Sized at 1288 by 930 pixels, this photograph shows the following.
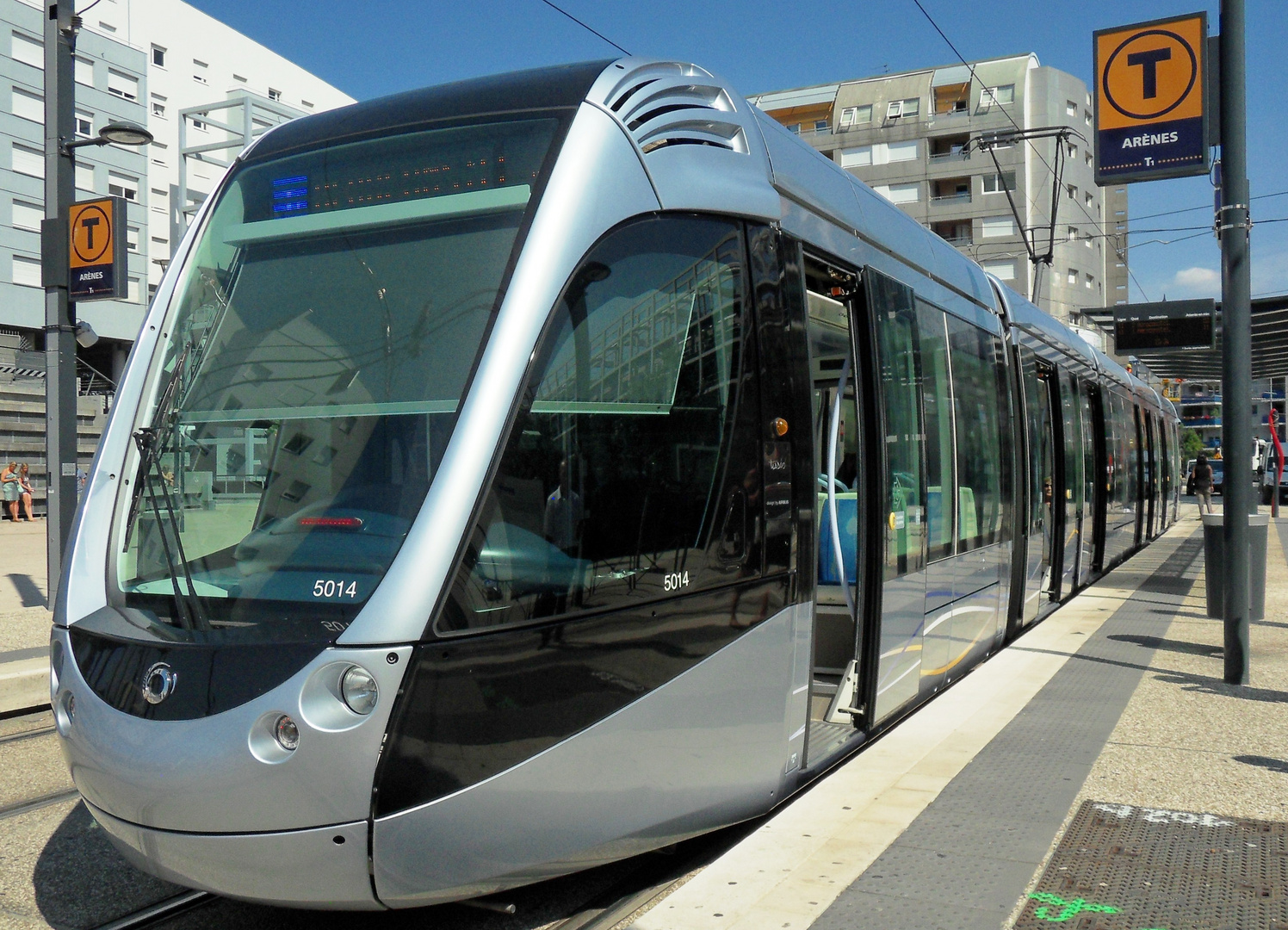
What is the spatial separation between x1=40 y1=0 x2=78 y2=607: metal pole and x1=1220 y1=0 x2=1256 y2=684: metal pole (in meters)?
10.1

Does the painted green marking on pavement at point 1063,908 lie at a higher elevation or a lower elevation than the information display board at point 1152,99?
lower

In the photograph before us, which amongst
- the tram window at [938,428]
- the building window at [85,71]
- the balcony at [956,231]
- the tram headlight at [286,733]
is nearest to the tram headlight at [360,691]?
the tram headlight at [286,733]

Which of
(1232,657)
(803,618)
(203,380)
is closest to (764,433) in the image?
(803,618)

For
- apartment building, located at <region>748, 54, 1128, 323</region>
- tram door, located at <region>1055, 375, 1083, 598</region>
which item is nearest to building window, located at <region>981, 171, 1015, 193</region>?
apartment building, located at <region>748, 54, 1128, 323</region>

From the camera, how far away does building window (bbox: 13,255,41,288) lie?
35844mm

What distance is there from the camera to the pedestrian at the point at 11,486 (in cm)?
2827

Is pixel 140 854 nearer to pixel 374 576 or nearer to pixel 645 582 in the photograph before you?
pixel 374 576

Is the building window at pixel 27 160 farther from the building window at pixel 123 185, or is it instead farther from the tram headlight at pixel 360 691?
the tram headlight at pixel 360 691

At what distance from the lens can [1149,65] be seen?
329 inches

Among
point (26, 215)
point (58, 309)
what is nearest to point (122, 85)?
point (26, 215)

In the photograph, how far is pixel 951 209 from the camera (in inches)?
2242

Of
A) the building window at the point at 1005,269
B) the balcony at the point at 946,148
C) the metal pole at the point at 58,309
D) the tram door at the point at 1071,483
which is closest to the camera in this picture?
the metal pole at the point at 58,309

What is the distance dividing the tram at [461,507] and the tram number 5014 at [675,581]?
0.05 metres

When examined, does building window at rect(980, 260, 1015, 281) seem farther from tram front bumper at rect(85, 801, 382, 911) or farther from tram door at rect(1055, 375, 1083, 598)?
tram front bumper at rect(85, 801, 382, 911)
